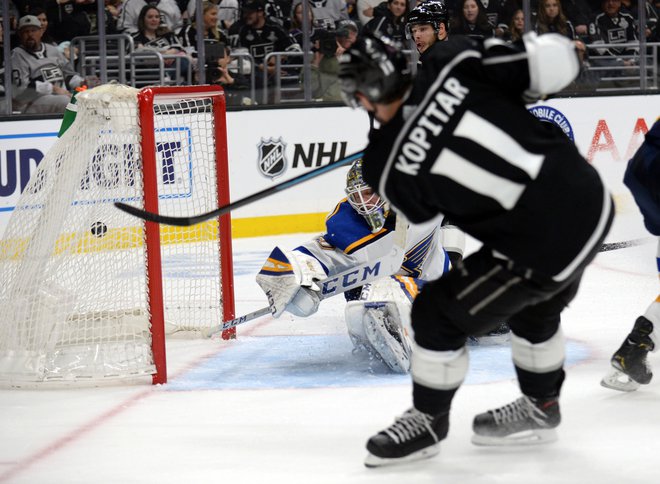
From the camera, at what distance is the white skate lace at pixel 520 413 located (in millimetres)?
2305

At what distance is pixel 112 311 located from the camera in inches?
126

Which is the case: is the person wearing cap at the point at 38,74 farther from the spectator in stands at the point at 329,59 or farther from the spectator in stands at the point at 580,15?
the spectator in stands at the point at 580,15

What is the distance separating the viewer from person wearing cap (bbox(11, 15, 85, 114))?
5719 millimetres

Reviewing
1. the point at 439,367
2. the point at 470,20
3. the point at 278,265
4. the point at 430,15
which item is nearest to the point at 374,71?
the point at 439,367

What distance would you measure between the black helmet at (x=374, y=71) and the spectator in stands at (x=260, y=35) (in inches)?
182

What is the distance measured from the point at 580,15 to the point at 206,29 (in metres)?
2.76

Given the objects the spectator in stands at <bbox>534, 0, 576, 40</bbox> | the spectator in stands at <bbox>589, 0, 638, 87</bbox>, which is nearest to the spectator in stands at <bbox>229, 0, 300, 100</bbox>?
the spectator in stands at <bbox>534, 0, 576, 40</bbox>

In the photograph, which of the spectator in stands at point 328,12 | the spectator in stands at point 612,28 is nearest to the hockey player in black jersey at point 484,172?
the spectator in stands at point 328,12

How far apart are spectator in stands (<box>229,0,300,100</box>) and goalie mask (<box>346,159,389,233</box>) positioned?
356 cm

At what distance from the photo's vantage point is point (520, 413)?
2.32 m

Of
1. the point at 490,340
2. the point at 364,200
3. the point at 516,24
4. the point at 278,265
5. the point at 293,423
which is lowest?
the point at 490,340

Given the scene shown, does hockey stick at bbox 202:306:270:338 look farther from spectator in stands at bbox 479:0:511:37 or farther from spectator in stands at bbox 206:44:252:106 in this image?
spectator in stands at bbox 479:0:511:37

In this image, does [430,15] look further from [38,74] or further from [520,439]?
[38,74]

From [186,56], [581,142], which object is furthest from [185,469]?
[581,142]
